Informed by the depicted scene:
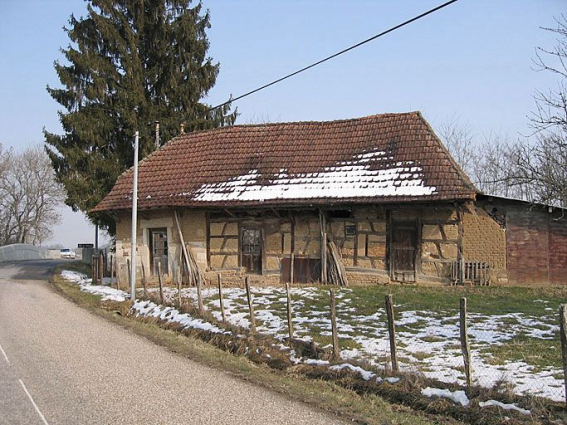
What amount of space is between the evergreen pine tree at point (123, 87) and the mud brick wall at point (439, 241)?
15.9 metres

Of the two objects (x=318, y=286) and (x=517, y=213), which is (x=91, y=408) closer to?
(x=318, y=286)

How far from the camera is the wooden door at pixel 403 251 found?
62.8ft

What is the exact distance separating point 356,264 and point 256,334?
8895 millimetres

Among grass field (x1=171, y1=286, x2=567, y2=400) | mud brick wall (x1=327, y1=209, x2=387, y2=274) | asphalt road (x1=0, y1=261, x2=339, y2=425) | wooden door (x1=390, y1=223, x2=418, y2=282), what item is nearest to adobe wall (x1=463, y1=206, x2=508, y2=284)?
grass field (x1=171, y1=286, x2=567, y2=400)

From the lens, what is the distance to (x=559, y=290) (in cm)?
1722

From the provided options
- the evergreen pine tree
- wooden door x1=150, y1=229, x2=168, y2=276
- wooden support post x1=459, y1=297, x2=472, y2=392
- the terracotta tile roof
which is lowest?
wooden support post x1=459, y1=297, x2=472, y2=392

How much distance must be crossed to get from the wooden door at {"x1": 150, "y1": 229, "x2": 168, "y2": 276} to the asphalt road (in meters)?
9.62

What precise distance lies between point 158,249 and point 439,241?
34.6ft

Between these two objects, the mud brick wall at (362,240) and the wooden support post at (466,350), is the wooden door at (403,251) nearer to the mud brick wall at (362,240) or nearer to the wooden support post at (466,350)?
the mud brick wall at (362,240)

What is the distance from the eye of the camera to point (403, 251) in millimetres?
19250

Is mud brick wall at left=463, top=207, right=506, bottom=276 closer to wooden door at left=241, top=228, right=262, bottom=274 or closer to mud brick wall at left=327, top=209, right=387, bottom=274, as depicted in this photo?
mud brick wall at left=327, top=209, right=387, bottom=274

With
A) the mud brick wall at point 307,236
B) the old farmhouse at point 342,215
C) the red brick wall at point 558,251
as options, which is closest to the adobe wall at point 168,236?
the old farmhouse at point 342,215

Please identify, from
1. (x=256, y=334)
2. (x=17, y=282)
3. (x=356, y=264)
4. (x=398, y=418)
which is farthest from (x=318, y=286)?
(x=17, y=282)

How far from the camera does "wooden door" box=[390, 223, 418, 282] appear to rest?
62.8 feet
